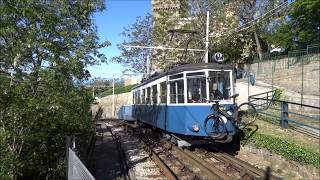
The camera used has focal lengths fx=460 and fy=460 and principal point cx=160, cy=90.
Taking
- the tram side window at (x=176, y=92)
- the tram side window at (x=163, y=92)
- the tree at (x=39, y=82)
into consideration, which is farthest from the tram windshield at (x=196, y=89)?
the tree at (x=39, y=82)

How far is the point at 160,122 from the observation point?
1880 centimetres

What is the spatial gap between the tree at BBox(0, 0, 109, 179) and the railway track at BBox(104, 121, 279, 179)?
129 inches

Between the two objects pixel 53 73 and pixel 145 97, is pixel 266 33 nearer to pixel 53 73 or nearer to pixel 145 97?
pixel 145 97

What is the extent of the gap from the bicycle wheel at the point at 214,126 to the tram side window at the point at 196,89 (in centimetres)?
75

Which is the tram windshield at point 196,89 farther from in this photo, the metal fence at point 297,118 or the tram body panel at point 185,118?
the metal fence at point 297,118

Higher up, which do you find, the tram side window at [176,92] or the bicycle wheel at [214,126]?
the tram side window at [176,92]

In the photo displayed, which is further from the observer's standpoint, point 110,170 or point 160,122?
point 160,122

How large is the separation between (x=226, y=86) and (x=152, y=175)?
Result: 477 cm

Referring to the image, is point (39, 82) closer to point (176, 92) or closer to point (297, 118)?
point (176, 92)

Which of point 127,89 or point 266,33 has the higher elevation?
point 266,33

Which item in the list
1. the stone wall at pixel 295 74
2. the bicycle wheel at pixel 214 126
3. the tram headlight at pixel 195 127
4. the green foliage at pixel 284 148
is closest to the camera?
A: the green foliage at pixel 284 148

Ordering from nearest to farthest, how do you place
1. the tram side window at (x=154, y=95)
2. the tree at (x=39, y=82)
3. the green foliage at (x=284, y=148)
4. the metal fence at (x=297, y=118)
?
the tree at (x=39, y=82) < the green foliage at (x=284, y=148) < the metal fence at (x=297, y=118) < the tram side window at (x=154, y=95)

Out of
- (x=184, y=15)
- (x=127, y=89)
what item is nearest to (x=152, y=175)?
(x=184, y=15)

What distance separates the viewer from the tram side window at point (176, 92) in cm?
1619
